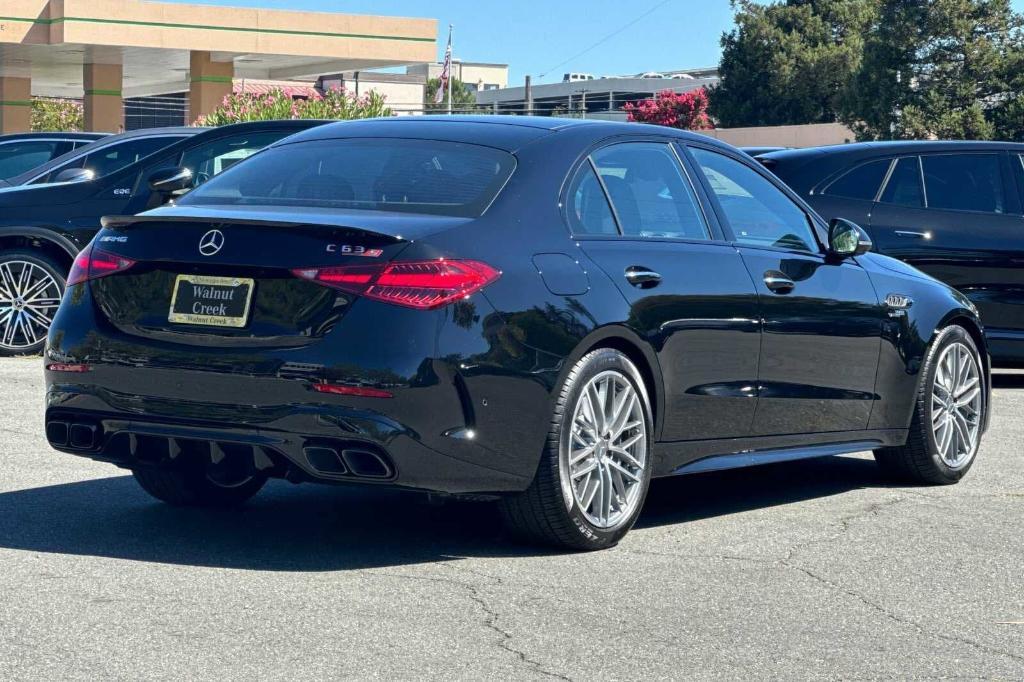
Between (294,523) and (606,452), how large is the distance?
1290 mm

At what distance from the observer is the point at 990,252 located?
37.8 ft

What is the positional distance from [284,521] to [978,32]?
1922 inches

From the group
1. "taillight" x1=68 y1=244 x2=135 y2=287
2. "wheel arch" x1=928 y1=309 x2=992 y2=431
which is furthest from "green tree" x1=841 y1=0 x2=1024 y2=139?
"taillight" x1=68 y1=244 x2=135 y2=287

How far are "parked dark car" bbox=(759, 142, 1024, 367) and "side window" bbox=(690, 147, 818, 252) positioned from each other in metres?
3.95

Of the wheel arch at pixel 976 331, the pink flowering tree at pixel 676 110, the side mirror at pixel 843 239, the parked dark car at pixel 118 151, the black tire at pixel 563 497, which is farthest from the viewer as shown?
the pink flowering tree at pixel 676 110

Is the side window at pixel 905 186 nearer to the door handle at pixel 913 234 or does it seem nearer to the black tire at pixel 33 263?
the door handle at pixel 913 234

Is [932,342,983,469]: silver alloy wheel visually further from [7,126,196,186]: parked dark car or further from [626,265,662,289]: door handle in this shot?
[7,126,196,186]: parked dark car

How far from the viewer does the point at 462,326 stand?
5586 mm

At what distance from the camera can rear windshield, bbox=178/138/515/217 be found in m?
6.07

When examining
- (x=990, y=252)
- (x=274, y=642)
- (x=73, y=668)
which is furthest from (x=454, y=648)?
(x=990, y=252)

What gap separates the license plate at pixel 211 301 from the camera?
5.66 meters

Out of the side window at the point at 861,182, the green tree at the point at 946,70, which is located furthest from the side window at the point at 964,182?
the green tree at the point at 946,70

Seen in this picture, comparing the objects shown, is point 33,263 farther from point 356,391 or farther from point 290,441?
point 356,391

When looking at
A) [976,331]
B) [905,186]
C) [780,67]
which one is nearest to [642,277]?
[976,331]
